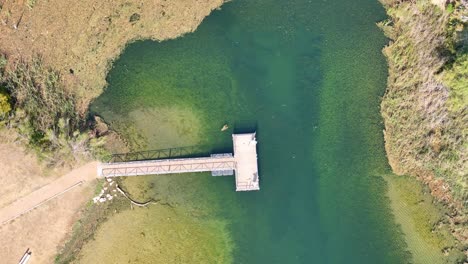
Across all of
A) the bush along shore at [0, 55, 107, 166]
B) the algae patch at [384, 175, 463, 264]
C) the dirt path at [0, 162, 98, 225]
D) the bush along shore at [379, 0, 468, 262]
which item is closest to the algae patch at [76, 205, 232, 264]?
the dirt path at [0, 162, 98, 225]

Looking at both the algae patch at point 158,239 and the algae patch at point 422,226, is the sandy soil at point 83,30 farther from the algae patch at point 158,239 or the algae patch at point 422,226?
the algae patch at point 422,226

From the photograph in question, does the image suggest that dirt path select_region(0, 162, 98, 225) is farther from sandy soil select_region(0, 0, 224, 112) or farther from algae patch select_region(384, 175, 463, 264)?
algae patch select_region(384, 175, 463, 264)

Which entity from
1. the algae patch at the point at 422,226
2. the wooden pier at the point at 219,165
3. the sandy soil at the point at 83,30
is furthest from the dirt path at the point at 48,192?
the algae patch at the point at 422,226

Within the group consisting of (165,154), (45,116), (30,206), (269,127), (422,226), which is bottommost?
(422,226)

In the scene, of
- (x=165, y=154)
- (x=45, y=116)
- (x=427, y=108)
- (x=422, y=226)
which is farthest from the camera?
(x=422, y=226)

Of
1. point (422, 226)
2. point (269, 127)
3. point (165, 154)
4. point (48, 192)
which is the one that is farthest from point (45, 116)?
point (422, 226)

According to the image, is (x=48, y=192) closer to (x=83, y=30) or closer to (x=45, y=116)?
(x=45, y=116)

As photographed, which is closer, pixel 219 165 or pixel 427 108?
pixel 219 165
